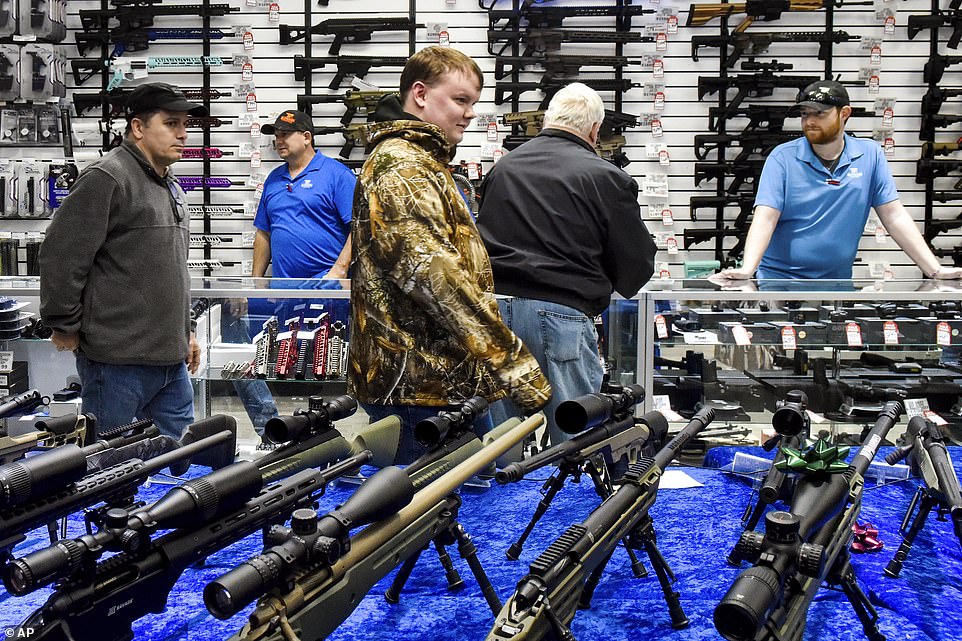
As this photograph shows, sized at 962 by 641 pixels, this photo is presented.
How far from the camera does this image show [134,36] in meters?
8.59

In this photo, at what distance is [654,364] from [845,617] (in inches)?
66.0

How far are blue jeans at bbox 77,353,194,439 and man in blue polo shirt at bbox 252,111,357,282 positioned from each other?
2.41 metres

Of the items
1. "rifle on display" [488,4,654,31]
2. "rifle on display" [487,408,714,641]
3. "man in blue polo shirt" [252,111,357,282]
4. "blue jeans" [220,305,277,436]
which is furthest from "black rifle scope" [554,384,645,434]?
"rifle on display" [488,4,654,31]

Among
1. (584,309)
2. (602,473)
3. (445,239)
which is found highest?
(445,239)

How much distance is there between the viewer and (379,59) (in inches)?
335

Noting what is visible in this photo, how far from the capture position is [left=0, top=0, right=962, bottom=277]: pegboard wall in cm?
863

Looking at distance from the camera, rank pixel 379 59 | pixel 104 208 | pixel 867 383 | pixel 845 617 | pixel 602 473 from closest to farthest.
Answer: pixel 845 617 → pixel 602 473 → pixel 104 208 → pixel 867 383 → pixel 379 59

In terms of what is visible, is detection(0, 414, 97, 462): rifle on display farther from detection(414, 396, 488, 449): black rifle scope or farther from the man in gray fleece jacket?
the man in gray fleece jacket

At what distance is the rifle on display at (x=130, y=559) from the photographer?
51.5 inches

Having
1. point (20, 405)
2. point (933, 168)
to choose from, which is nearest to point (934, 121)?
point (933, 168)

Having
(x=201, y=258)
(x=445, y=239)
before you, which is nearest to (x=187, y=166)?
(x=201, y=258)

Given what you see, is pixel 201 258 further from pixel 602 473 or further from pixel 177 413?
pixel 602 473

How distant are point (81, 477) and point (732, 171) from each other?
7.71 metres

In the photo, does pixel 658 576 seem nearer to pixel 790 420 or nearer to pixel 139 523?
pixel 790 420
